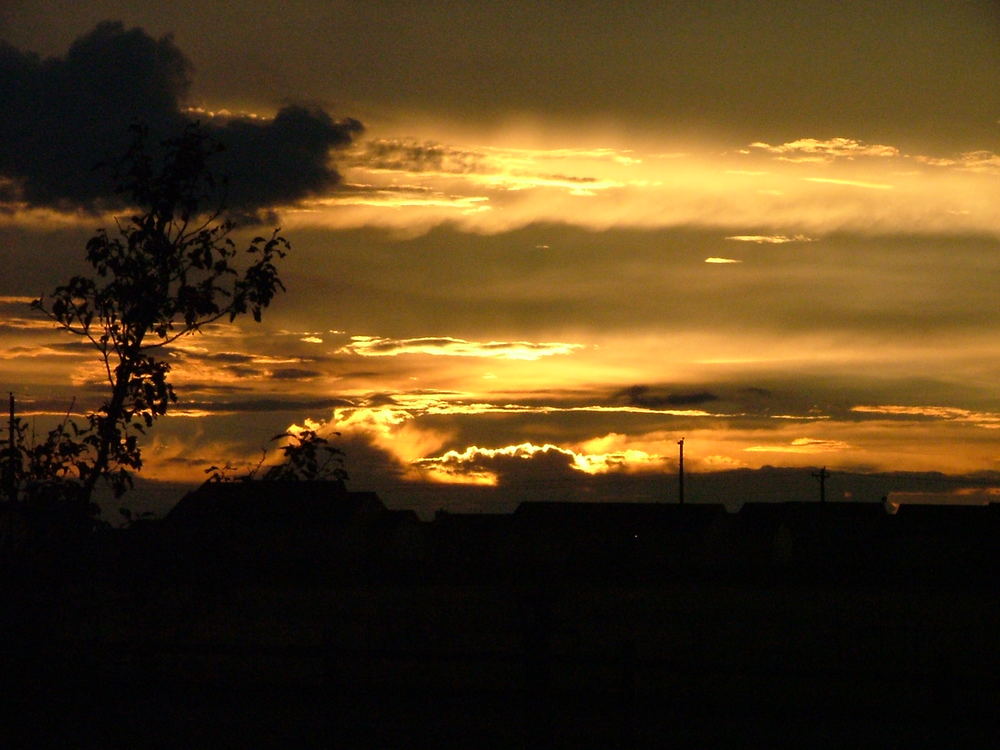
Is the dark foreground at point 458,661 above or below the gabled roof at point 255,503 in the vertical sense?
below

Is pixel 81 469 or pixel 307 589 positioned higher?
pixel 81 469

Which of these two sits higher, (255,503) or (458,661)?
(255,503)

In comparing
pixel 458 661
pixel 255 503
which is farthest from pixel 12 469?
pixel 458 661

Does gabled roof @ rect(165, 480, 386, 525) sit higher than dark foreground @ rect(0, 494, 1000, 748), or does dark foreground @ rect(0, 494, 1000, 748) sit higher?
gabled roof @ rect(165, 480, 386, 525)

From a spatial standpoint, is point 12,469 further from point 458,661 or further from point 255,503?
point 458,661

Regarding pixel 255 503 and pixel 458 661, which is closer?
pixel 255 503

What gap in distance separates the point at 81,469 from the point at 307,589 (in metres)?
34.2

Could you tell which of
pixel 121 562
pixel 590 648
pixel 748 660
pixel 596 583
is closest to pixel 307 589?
pixel 596 583

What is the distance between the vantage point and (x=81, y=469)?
10492mm

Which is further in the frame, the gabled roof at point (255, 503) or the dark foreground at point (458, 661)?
the dark foreground at point (458, 661)

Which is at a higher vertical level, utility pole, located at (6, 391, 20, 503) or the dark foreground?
utility pole, located at (6, 391, 20, 503)

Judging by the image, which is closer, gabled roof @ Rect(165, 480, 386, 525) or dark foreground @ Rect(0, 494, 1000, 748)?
gabled roof @ Rect(165, 480, 386, 525)

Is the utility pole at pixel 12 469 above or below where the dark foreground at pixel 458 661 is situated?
above

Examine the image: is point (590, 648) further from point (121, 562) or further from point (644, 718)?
point (121, 562)
